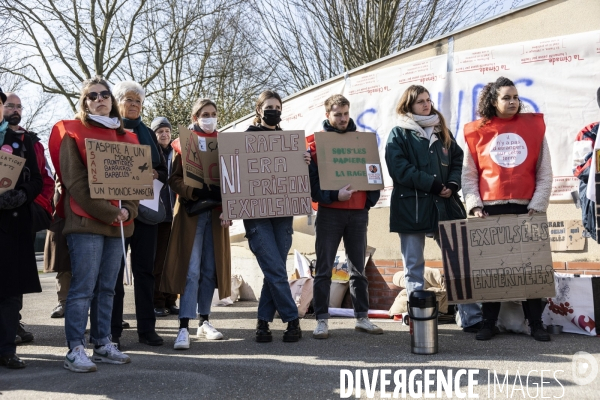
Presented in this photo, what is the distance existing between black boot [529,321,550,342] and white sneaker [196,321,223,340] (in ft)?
8.51

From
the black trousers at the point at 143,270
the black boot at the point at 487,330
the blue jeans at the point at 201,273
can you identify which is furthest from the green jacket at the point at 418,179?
the black trousers at the point at 143,270

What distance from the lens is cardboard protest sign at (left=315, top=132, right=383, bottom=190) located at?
223 inches

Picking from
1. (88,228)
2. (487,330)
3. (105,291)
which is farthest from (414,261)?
(88,228)

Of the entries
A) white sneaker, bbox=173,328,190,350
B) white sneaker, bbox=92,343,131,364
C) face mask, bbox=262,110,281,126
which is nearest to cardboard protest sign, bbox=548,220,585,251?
face mask, bbox=262,110,281,126

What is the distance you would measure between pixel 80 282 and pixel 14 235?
697 millimetres

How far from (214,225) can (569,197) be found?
3228 millimetres

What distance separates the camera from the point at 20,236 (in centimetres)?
491

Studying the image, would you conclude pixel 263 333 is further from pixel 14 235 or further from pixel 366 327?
pixel 14 235

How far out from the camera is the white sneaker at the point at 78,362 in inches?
178

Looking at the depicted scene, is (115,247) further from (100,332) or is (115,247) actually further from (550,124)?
(550,124)

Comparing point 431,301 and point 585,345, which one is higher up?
point 431,301

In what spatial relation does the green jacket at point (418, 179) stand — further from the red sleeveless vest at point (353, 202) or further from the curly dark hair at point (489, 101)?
the curly dark hair at point (489, 101)

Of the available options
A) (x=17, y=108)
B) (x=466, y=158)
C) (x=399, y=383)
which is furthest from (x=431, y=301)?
(x=17, y=108)

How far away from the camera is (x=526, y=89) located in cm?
639
